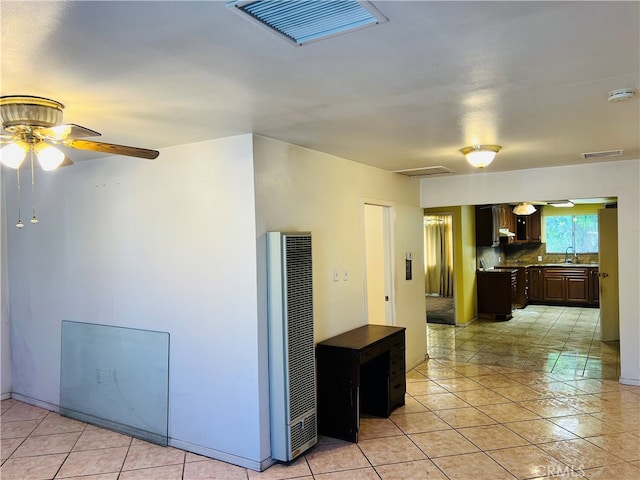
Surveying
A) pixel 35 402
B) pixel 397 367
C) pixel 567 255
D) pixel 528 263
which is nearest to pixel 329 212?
pixel 397 367

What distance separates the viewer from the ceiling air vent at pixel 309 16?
1.47 meters

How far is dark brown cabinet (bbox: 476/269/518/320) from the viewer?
8.40 metres

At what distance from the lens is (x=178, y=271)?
11.7ft

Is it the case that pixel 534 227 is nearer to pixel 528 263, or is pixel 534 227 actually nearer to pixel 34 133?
pixel 528 263

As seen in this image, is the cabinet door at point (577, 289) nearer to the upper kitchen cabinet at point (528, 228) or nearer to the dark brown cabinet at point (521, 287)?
the dark brown cabinet at point (521, 287)

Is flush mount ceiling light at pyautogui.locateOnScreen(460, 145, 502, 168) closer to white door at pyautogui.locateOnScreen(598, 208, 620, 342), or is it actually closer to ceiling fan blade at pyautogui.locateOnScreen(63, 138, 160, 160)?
ceiling fan blade at pyautogui.locateOnScreen(63, 138, 160, 160)

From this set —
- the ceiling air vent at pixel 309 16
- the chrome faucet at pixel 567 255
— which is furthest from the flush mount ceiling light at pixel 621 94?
the chrome faucet at pixel 567 255

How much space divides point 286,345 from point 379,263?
2.23m

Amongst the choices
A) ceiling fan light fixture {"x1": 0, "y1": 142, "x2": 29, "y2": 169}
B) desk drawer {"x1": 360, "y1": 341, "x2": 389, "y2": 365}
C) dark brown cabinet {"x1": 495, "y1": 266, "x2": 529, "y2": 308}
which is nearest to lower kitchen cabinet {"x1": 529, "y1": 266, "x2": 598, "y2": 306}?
dark brown cabinet {"x1": 495, "y1": 266, "x2": 529, "y2": 308}

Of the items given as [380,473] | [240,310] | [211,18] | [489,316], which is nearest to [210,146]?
[240,310]

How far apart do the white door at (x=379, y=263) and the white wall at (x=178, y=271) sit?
2.07m

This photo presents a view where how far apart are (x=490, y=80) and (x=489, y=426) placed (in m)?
2.83

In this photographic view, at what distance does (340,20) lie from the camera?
158 centimetres

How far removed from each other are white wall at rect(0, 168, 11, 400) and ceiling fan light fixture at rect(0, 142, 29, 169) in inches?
119
